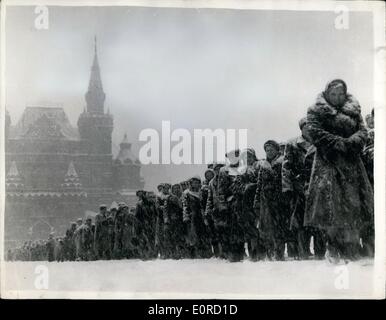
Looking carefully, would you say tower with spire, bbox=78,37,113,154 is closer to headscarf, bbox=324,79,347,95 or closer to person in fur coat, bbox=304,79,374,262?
person in fur coat, bbox=304,79,374,262

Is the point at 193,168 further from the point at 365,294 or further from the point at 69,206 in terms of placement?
the point at 365,294

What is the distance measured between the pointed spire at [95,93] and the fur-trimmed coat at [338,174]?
A: 269cm

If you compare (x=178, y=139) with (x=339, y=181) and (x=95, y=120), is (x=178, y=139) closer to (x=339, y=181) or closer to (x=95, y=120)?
(x=95, y=120)

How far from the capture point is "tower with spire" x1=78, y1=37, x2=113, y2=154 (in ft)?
25.0

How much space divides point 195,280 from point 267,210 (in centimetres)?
128

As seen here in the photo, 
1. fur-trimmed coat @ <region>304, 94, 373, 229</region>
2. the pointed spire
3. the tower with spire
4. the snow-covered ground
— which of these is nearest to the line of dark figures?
fur-trimmed coat @ <region>304, 94, 373, 229</region>

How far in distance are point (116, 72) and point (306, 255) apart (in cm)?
339

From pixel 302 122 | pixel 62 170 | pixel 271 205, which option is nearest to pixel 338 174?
pixel 302 122

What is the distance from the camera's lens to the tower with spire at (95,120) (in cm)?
761

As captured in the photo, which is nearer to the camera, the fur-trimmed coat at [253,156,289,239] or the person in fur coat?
the person in fur coat

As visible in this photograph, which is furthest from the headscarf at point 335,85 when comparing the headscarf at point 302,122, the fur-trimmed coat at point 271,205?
the fur-trimmed coat at point 271,205

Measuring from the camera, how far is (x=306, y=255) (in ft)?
24.8

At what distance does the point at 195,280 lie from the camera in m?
7.54

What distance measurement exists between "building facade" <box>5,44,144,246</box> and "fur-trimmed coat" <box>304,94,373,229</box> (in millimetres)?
2263
